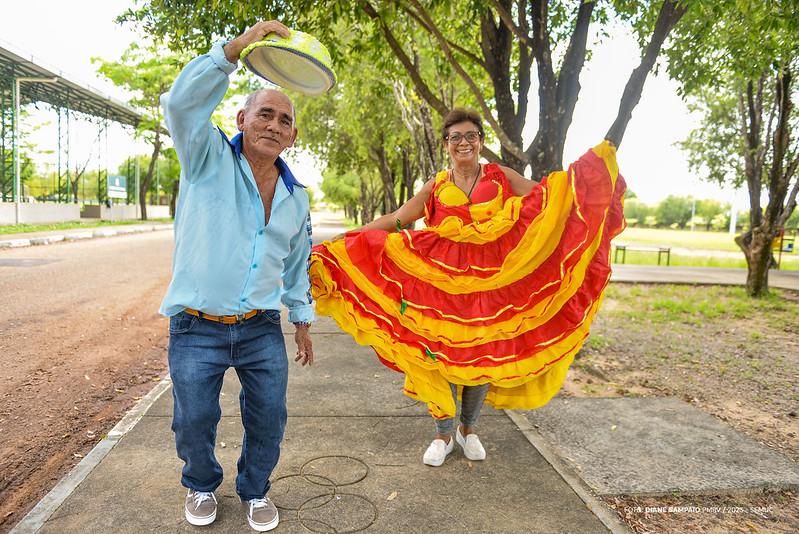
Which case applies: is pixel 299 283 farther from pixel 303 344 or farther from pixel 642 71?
pixel 642 71

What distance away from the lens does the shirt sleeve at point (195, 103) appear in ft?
7.16

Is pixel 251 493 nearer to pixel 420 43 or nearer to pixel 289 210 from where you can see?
pixel 289 210

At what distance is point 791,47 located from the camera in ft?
21.3

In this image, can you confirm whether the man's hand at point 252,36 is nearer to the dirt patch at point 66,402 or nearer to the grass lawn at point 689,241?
the dirt patch at point 66,402

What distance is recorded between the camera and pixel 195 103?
2.23 m

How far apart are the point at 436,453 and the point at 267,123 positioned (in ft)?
6.93

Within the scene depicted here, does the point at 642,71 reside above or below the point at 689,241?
above

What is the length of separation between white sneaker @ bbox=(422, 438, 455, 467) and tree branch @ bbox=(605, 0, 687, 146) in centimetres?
367

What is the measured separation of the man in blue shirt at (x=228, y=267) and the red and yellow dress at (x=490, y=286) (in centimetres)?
69

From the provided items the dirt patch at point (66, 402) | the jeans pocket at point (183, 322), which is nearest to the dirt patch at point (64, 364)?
the dirt patch at point (66, 402)

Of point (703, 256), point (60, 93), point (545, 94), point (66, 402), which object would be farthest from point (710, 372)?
point (60, 93)

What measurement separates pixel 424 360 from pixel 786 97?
9680 millimetres

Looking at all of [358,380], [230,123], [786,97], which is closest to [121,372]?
[358,380]

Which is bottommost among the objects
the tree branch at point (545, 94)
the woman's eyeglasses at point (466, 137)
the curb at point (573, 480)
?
the curb at point (573, 480)
